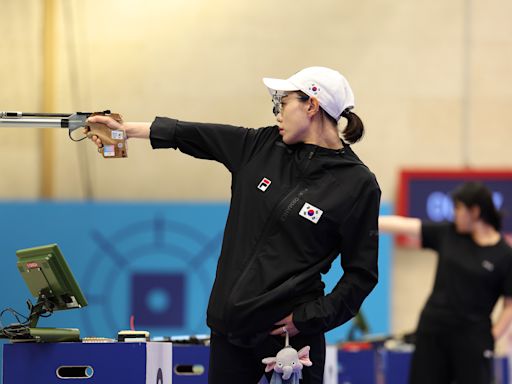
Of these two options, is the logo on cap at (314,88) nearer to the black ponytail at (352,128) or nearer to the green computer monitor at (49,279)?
the black ponytail at (352,128)

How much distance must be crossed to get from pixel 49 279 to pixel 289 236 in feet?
2.87

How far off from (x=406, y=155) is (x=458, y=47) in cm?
107

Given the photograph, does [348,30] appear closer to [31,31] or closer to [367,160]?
[367,160]

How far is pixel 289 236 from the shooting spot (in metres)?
3.24

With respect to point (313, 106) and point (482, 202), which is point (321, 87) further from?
point (482, 202)

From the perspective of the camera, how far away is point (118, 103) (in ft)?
27.7

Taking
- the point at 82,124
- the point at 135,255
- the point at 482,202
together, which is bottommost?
the point at 135,255

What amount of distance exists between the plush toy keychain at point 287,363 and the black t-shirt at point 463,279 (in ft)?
9.15

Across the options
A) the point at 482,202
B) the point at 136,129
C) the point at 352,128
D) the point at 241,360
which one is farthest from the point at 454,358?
the point at 136,129

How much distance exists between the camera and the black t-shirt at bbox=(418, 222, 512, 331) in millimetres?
5879

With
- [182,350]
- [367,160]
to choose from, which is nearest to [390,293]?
[367,160]

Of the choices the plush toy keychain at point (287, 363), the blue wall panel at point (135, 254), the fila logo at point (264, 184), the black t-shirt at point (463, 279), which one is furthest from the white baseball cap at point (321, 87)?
the blue wall panel at point (135, 254)

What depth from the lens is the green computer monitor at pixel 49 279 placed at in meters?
3.52

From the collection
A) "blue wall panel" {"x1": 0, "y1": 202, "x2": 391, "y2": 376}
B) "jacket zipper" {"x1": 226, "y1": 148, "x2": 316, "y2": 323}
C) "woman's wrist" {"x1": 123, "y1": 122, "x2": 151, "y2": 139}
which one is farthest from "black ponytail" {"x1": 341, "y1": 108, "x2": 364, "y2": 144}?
"blue wall panel" {"x1": 0, "y1": 202, "x2": 391, "y2": 376}
